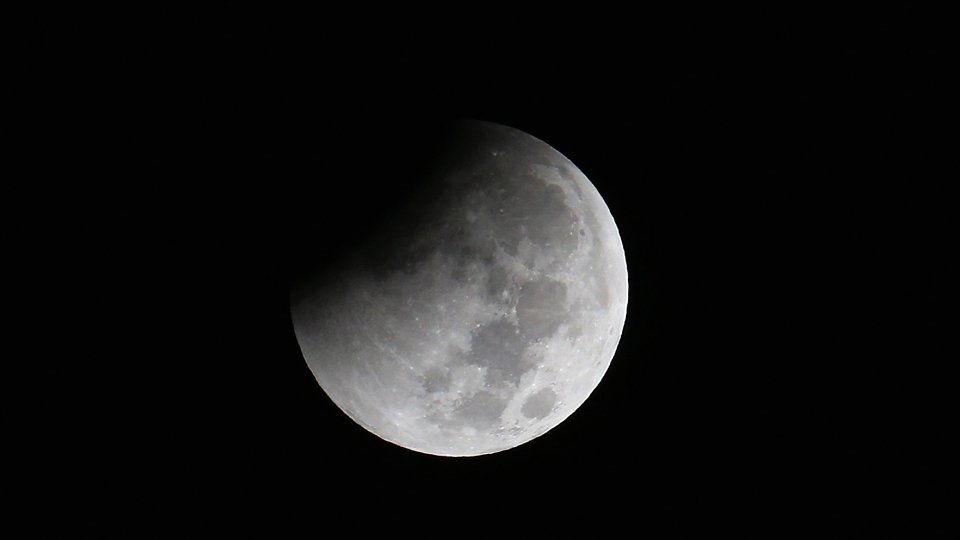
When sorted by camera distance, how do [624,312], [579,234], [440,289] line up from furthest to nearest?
[624,312]
[579,234]
[440,289]

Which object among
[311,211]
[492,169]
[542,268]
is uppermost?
[492,169]

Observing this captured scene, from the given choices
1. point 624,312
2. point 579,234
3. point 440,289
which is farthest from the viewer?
point 624,312

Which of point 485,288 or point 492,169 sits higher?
point 492,169

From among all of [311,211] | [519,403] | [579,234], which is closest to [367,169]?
[311,211]

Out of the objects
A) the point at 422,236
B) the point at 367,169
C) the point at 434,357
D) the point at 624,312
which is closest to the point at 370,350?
the point at 434,357

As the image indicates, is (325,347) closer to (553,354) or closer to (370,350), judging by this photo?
(370,350)

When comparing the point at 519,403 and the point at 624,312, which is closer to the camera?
the point at 519,403
